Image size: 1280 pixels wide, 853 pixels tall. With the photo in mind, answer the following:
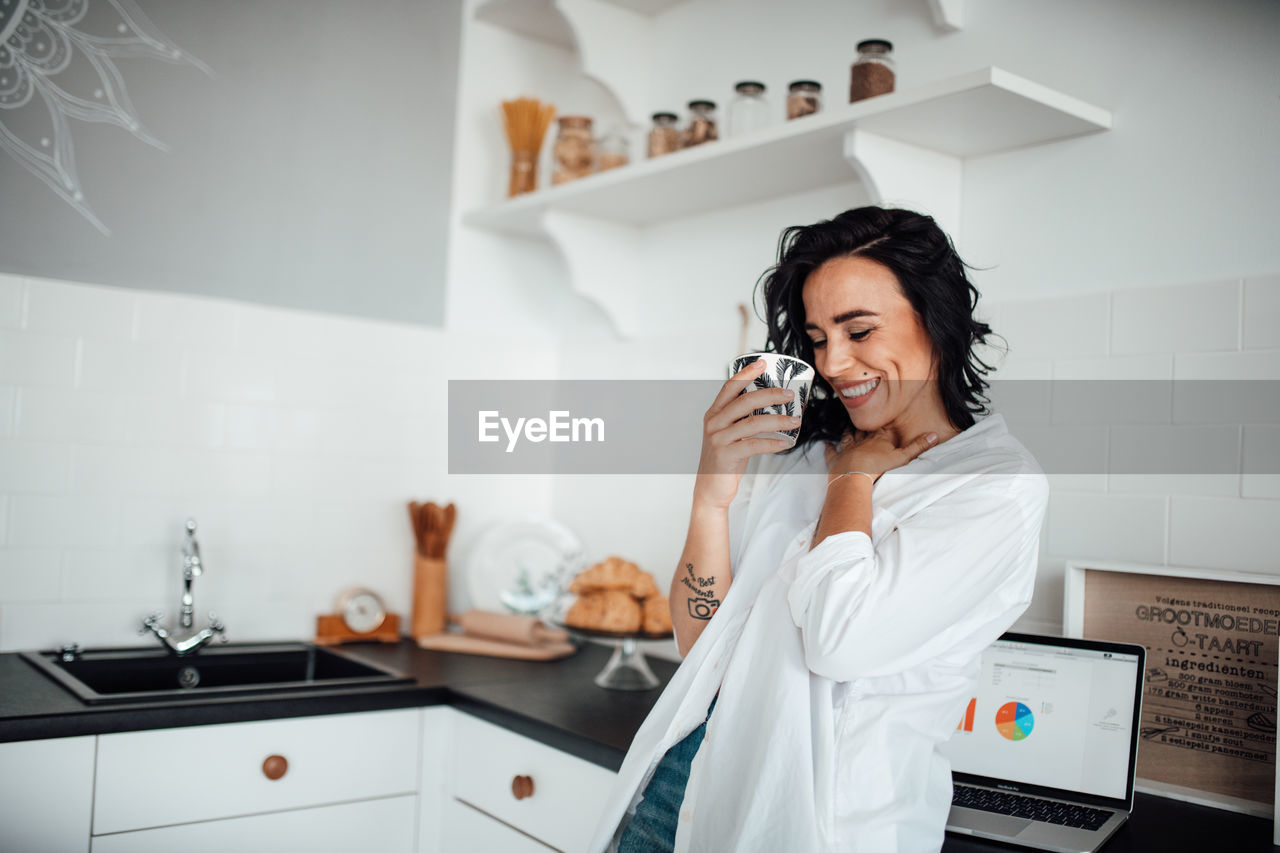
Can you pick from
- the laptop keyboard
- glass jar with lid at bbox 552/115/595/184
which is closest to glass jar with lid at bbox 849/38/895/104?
glass jar with lid at bbox 552/115/595/184

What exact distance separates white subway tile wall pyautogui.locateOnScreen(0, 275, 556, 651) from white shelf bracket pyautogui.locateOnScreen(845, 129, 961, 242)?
1212 mm

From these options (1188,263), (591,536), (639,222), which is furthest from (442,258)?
(1188,263)

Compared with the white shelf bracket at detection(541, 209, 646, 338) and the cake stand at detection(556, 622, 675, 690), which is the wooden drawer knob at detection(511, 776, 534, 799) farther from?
the white shelf bracket at detection(541, 209, 646, 338)

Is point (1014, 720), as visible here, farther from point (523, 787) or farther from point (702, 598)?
point (523, 787)

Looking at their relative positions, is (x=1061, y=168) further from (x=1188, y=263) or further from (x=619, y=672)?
(x=619, y=672)

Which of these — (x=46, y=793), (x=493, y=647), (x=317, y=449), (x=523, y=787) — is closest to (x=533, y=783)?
(x=523, y=787)

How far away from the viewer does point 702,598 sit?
1330 mm

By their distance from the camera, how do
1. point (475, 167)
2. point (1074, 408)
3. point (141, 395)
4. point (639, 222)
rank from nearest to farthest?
point (1074, 408), point (141, 395), point (639, 222), point (475, 167)

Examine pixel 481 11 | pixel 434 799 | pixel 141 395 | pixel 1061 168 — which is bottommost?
pixel 434 799

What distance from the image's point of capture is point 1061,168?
1672 mm

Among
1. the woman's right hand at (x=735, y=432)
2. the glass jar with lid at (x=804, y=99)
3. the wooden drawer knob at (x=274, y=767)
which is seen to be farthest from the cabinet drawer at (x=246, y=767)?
the glass jar with lid at (x=804, y=99)

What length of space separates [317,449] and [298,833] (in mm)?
846

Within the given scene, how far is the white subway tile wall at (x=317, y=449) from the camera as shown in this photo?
1.51 metres

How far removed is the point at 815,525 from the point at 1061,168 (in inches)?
30.0
